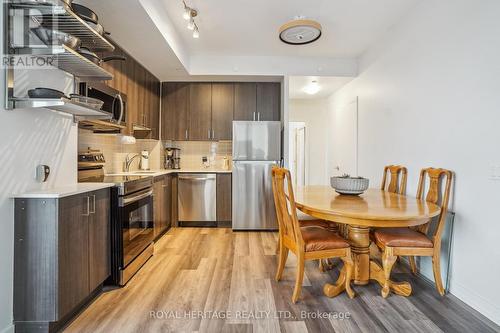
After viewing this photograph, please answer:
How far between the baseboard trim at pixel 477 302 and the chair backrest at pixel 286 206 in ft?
4.27

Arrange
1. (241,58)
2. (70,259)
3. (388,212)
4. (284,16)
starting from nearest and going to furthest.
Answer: (70,259)
(388,212)
(284,16)
(241,58)

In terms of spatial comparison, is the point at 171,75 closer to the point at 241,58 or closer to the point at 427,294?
the point at 241,58

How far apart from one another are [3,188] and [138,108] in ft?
7.64

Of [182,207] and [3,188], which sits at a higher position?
[3,188]

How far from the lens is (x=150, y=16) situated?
2.50m

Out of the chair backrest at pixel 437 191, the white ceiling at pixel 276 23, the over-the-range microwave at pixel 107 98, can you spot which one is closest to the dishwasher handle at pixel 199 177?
the over-the-range microwave at pixel 107 98

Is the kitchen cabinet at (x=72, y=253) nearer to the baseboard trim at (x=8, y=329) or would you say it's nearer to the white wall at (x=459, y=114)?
the baseboard trim at (x=8, y=329)

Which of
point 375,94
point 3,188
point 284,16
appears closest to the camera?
point 3,188

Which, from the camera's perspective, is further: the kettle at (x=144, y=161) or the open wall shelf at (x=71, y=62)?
the kettle at (x=144, y=161)

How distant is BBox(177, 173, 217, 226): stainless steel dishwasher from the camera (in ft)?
14.3

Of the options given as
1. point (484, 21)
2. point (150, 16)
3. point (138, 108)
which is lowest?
point (138, 108)

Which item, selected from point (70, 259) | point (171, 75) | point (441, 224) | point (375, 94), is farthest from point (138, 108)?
point (441, 224)

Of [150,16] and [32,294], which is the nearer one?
[32,294]

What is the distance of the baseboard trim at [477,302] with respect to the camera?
6.12 feet
